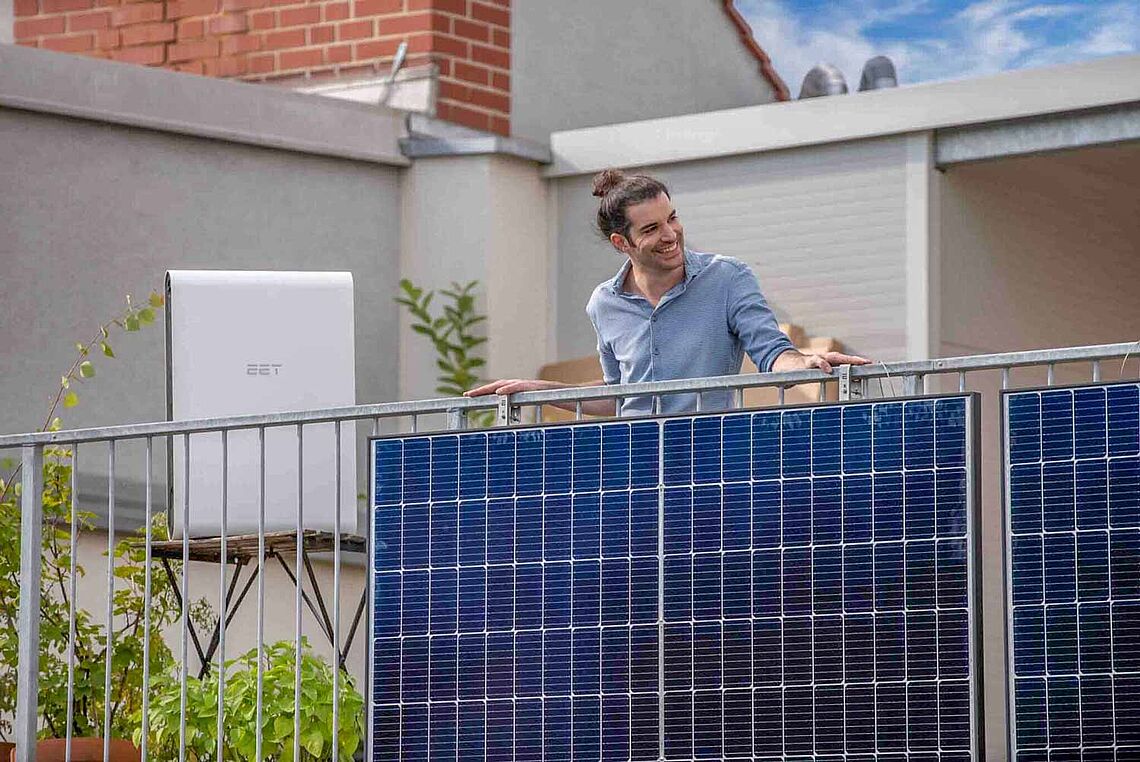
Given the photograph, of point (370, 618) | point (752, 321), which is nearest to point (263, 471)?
point (370, 618)

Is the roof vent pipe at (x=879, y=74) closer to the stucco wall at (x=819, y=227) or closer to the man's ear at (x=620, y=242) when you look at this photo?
the stucco wall at (x=819, y=227)

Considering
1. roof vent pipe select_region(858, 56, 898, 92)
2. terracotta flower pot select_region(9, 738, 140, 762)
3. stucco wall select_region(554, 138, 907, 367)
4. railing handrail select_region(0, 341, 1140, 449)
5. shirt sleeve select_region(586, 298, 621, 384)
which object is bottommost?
terracotta flower pot select_region(9, 738, 140, 762)

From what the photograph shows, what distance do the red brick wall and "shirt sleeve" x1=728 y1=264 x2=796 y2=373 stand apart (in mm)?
5006

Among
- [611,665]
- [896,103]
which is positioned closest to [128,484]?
[896,103]

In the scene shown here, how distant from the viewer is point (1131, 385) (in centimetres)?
504

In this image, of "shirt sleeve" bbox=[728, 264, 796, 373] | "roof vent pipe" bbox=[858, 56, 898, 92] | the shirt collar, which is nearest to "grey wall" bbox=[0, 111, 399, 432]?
"roof vent pipe" bbox=[858, 56, 898, 92]

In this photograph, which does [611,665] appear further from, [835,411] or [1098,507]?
[1098,507]

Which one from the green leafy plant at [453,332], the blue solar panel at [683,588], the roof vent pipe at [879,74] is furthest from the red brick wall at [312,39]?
the blue solar panel at [683,588]

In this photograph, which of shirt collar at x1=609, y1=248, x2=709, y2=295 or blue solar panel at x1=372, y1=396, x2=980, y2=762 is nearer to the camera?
→ blue solar panel at x1=372, y1=396, x2=980, y2=762

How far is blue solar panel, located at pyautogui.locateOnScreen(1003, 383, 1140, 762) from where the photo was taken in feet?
16.4

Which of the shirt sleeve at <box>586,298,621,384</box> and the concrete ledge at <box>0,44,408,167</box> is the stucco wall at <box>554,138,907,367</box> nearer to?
the concrete ledge at <box>0,44,408,167</box>

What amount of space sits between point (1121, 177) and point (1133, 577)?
619cm

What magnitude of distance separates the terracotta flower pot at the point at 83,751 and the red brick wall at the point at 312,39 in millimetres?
4750

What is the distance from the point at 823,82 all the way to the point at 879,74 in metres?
0.39
